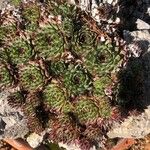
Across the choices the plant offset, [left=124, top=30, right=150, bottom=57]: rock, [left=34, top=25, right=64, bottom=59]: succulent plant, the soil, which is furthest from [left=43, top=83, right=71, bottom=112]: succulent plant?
the soil

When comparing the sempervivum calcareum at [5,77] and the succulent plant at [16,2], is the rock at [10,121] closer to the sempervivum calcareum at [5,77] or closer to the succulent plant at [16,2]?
the sempervivum calcareum at [5,77]

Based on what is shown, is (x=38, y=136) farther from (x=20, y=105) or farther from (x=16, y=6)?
(x=16, y=6)

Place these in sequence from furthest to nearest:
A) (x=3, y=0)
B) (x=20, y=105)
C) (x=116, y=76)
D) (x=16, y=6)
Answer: (x=3, y=0) < (x=16, y=6) < (x=20, y=105) < (x=116, y=76)

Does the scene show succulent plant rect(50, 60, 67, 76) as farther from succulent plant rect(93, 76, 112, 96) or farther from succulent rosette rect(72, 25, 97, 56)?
succulent plant rect(93, 76, 112, 96)

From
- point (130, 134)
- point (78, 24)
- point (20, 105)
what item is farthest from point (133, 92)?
point (20, 105)

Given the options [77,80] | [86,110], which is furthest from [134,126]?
[77,80]

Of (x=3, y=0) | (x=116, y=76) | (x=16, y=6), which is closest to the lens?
(x=116, y=76)

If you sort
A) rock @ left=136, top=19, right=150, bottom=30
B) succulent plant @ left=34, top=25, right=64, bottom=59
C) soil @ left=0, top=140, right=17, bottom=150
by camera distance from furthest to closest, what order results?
1. soil @ left=0, top=140, right=17, bottom=150
2. rock @ left=136, top=19, right=150, bottom=30
3. succulent plant @ left=34, top=25, right=64, bottom=59

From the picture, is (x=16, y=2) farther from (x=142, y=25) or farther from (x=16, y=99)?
(x=142, y=25)

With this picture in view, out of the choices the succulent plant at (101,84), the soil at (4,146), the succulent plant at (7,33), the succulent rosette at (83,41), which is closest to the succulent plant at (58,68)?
the succulent rosette at (83,41)
